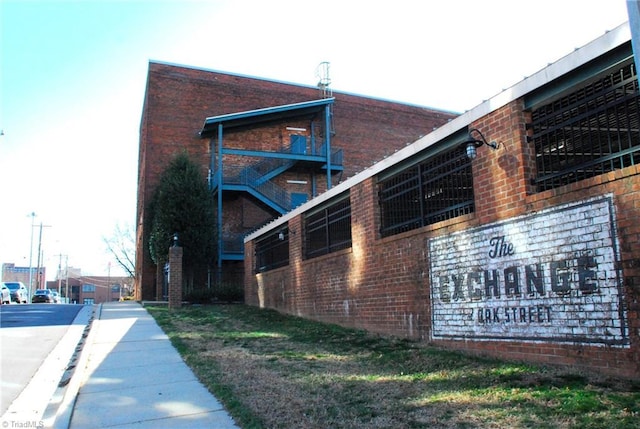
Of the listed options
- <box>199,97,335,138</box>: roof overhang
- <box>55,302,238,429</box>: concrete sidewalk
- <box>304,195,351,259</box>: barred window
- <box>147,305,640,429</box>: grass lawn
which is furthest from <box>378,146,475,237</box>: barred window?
<box>199,97,335,138</box>: roof overhang

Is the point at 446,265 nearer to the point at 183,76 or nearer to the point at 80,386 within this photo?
the point at 80,386

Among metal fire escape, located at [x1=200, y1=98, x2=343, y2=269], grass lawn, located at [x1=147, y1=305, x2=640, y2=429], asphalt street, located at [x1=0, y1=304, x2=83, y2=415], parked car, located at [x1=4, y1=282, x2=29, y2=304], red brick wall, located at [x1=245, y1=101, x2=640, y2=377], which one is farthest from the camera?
parked car, located at [x1=4, y1=282, x2=29, y2=304]

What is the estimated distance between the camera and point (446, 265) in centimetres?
822

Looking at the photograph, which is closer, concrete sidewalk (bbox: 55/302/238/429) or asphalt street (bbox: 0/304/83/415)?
concrete sidewalk (bbox: 55/302/238/429)

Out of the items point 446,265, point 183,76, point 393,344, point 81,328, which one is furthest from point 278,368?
point 183,76

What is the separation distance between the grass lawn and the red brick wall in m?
0.26

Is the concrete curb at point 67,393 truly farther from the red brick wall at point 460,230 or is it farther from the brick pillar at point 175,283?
the brick pillar at point 175,283

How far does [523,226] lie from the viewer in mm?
6742

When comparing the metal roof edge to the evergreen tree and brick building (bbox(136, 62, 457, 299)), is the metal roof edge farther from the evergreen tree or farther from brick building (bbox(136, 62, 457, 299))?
brick building (bbox(136, 62, 457, 299))

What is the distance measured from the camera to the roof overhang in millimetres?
28688

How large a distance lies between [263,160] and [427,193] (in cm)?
2138

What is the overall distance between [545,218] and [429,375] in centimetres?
234

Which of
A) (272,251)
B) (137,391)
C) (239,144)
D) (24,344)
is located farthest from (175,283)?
(239,144)

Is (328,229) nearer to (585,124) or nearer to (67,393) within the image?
(585,124)
